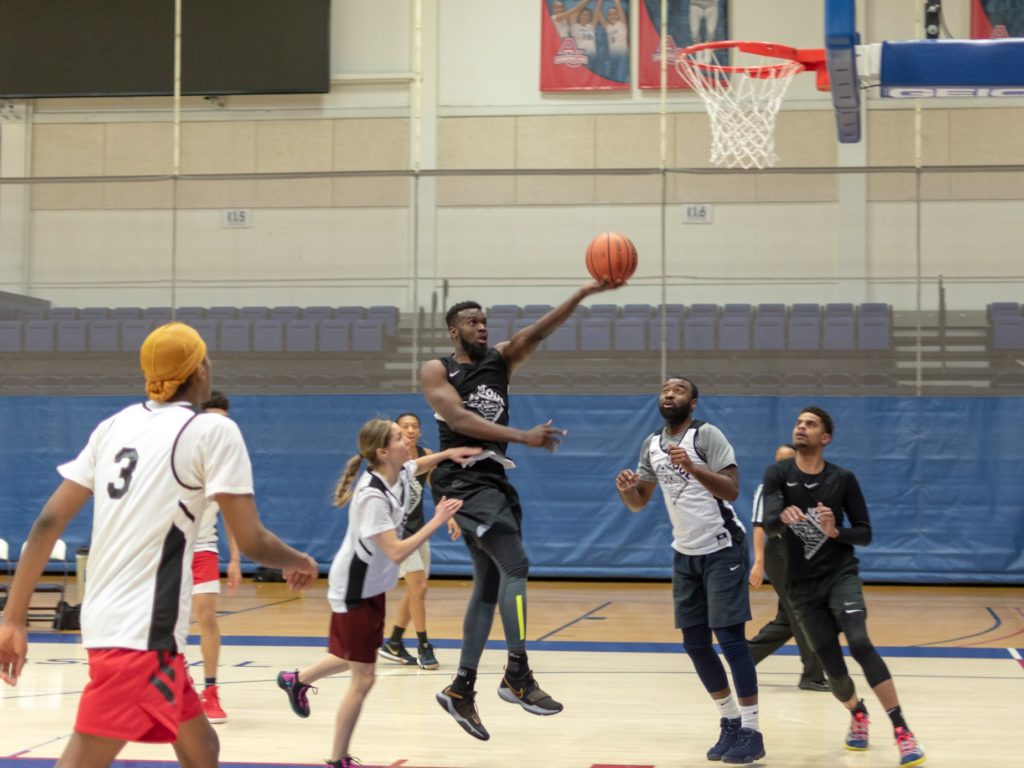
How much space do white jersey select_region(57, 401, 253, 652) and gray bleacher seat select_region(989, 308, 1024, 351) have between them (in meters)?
11.4

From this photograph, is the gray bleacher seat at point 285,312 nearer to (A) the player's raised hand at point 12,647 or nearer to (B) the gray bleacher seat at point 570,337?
(B) the gray bleacher seat at point 570,337

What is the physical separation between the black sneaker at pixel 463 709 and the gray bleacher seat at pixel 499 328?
27.6 ft

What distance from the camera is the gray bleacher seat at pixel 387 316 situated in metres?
13.9

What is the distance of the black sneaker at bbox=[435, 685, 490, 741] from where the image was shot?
5.59 metres

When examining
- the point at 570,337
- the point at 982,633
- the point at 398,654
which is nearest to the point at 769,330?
the point at 570,337

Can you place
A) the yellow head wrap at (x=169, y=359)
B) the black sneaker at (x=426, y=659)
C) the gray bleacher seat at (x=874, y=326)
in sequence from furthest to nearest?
the gray bleacher seat at (x=874, y=326)
the black sneaker at (x=426, y=659)
the yellow head wrap at (x=169, y=359)

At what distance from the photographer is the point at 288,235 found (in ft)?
46.0

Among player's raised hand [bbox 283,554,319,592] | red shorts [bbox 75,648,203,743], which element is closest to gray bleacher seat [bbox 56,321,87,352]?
player's raised hand [bbox 283,554,319,592]

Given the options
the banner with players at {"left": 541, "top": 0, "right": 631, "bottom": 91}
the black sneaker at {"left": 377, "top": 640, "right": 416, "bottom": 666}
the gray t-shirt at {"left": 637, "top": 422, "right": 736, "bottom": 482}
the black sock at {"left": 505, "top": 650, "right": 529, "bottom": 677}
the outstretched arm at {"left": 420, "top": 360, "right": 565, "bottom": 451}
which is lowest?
the black sneaker at {"left": 377, "top": 640, "right": 416, "bottom": 666}

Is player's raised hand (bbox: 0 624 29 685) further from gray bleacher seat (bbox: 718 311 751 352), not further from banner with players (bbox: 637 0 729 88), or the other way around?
banner with players (bbox: 637 0 729 88)

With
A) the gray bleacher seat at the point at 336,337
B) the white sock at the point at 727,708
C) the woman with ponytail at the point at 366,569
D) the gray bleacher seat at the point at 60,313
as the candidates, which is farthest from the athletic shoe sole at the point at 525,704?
the gray bleacher seat at the point at 60,313

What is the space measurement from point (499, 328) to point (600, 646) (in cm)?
528

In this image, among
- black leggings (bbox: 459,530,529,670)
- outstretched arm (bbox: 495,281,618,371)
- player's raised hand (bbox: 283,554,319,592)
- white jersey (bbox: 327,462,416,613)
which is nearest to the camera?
player's raised hand (bbox: 283,554,319,592)

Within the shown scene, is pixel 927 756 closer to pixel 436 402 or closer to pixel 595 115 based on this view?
pixel 436 402
